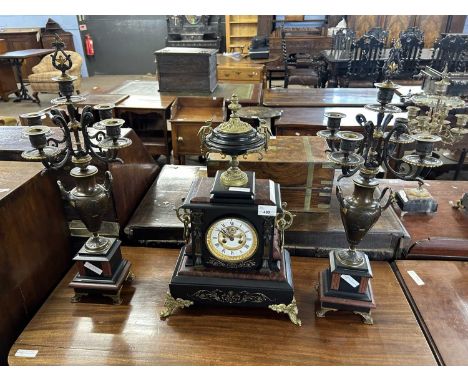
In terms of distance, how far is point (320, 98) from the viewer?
11.1 ft

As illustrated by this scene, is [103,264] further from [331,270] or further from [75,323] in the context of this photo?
[331,270]

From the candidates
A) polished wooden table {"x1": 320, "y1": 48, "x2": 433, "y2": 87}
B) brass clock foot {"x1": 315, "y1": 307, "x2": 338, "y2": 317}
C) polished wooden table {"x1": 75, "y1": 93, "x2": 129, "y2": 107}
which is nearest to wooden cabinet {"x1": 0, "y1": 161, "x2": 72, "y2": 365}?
brass clock foot {"x1": 315, "y1": 307, "x2": 338, "y2": 317}

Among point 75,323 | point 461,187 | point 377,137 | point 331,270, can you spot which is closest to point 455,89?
point 461,187

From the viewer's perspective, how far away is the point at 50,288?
4.94ft

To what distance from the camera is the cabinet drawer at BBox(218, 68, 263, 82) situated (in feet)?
15.3

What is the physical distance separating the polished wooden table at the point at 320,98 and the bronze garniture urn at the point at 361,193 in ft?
5.98

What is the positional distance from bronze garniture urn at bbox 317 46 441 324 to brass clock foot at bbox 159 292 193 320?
50 centimetres

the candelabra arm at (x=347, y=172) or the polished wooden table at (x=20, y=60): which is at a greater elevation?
the candelabra arm at (x=347, y=172)

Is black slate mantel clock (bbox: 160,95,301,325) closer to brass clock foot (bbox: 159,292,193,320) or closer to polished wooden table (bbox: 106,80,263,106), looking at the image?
brass clock foot (bbox: 159,292,193,320)

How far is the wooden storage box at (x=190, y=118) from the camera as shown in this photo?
2898 millimetres

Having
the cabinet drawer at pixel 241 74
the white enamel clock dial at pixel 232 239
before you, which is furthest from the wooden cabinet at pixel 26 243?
the cabinet drawer at pixel 241 74

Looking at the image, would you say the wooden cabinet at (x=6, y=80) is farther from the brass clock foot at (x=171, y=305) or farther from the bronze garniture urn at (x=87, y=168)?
the brass clock foot at (x=171, y=305)

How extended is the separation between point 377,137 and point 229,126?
625mm
